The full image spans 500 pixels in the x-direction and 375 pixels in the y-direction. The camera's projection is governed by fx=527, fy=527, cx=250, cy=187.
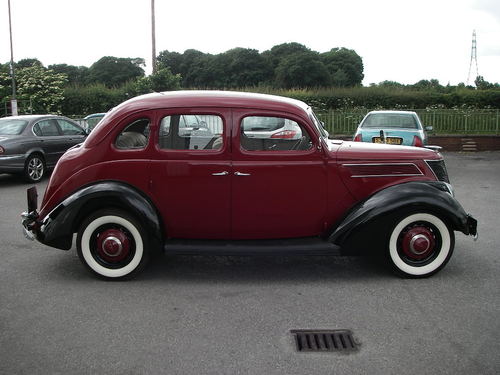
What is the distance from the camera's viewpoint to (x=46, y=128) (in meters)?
12.6

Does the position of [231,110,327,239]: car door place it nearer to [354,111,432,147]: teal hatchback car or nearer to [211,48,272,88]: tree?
[354,111,432,147]: teal hatchback car

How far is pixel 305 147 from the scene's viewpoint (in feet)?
17.3

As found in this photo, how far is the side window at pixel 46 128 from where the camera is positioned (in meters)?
12.3

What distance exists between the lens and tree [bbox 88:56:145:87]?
75.9 metres

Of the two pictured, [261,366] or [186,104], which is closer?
[261,366]

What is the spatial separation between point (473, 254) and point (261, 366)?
360 cm

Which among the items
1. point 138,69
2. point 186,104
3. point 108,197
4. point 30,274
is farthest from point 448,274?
point 138,69

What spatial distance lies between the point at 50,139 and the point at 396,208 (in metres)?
9.68

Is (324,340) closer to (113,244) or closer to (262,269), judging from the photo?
(262,269)

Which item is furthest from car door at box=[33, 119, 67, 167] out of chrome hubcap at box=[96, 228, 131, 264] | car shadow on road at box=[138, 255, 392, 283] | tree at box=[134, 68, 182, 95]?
tree at box=[134, 68, 182, 95]

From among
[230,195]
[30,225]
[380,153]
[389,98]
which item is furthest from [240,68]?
[230,195]

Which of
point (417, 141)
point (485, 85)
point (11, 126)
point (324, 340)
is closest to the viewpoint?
point (324, 340)

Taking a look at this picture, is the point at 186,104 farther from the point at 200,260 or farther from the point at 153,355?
the point at 153,355

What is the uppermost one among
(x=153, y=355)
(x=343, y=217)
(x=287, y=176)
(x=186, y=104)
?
(x=186, y=104)
